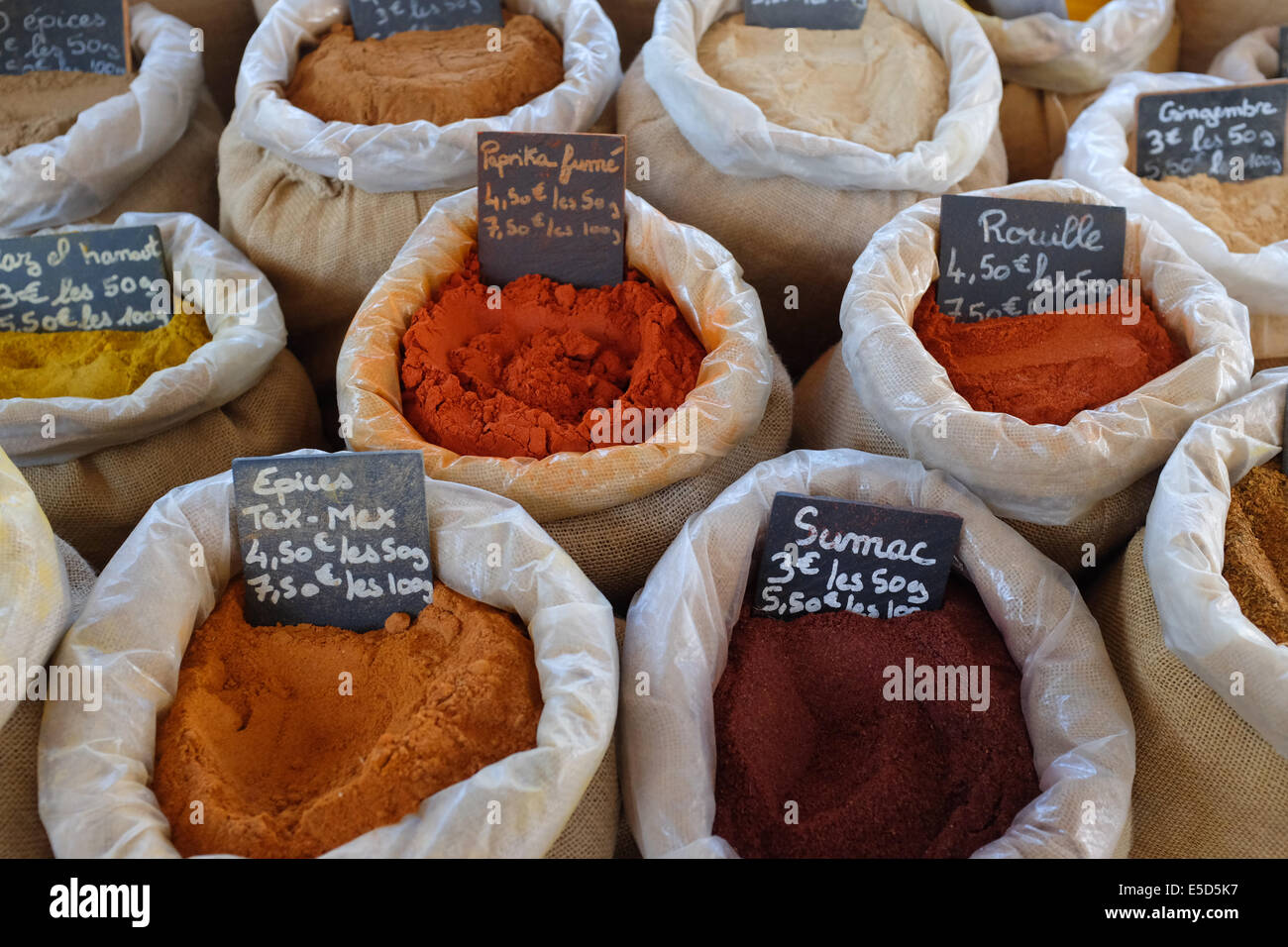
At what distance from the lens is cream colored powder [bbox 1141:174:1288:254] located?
1.23 metres

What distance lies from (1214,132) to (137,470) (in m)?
1.38

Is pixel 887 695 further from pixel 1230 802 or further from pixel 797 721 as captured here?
pixel 1230 802

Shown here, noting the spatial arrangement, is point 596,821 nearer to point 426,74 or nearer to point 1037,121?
point 426,74

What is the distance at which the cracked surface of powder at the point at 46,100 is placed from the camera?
4.31 feet

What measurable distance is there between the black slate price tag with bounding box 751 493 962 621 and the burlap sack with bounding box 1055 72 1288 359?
1.80 feet

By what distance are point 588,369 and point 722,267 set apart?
0.63ft

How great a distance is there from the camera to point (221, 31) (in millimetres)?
1613

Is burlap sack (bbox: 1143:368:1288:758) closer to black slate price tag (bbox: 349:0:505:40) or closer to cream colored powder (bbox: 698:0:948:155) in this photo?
cream colored powder (bbox: 698:0:948:155)

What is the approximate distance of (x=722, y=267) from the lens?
3.69 feet

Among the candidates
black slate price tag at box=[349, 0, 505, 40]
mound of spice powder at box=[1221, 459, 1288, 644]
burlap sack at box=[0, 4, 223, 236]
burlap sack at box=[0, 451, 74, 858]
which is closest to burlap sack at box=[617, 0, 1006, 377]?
black slate price tag at box=[349, 0, 505, 40]

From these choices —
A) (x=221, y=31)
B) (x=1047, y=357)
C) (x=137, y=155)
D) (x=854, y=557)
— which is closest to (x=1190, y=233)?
(x=1047, y=357)

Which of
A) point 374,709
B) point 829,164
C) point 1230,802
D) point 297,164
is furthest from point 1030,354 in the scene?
point 297,164

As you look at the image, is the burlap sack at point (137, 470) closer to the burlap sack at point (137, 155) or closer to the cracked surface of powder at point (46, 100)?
the burlap sack at point (137, 155)

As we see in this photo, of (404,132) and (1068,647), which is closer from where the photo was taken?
(1068,647)
